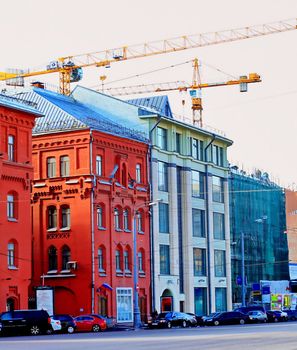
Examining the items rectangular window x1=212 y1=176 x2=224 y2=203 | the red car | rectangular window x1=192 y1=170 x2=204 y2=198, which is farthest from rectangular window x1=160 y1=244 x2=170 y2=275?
the red car

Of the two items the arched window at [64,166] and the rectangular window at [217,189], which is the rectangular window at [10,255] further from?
the rectangular window at [217,189]

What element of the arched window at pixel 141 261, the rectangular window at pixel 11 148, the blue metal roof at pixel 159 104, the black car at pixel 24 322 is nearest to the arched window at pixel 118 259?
the arched window at pixel 141 261

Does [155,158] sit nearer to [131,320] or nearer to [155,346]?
[131,320]

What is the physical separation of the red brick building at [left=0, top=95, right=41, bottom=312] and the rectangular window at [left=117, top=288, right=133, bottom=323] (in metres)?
12.6

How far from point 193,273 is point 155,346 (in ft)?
176

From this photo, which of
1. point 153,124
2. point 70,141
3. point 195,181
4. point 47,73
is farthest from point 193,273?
point 47,73

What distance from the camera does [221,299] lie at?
97.8 metres

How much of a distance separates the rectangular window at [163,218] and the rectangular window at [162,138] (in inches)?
220

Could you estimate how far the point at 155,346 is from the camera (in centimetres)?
3856

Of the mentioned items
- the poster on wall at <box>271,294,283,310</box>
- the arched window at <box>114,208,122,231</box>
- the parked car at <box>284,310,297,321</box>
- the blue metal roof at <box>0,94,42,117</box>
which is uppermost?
the blue metal roof at <box>0,94,42,117</box>

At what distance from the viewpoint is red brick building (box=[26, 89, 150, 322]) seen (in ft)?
251

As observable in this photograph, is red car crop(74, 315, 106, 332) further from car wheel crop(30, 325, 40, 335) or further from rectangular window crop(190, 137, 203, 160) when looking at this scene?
rectangular window crop(190, 137, 203, 160)

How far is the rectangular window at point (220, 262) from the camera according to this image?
96.8m

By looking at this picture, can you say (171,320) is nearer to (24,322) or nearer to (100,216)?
(100,216)
